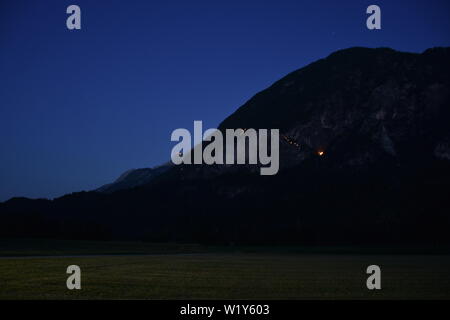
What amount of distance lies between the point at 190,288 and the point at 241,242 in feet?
315

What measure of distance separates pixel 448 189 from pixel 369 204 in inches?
1160

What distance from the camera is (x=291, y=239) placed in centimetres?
12719

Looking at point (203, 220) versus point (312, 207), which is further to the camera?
point (312, 207)
